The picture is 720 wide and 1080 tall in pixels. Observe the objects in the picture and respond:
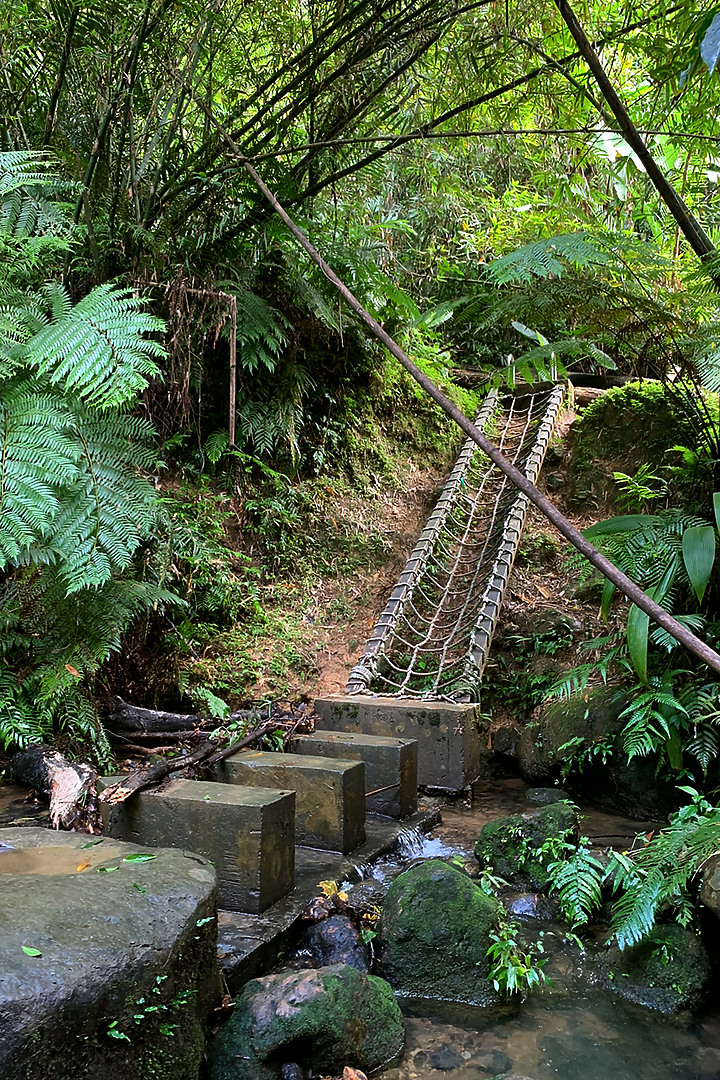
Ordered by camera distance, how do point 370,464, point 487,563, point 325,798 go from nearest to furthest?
point 325,798 → point 487,563 → point 370,464

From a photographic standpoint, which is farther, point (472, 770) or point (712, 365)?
point (472, 770)

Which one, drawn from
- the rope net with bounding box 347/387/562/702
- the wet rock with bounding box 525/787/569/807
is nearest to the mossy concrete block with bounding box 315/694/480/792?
the rope net with bounding box 347/387/562/702

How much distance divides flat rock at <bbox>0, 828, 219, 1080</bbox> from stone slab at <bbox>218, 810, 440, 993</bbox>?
0.79ft

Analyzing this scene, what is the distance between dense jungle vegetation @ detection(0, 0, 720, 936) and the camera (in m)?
2.86

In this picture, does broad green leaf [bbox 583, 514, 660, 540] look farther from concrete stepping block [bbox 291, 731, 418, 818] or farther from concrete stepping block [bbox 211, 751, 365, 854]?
concrete stepping block [bbox 211, 751, 365, 854]

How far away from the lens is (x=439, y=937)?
7.69 ft

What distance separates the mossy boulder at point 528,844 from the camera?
9.57ft

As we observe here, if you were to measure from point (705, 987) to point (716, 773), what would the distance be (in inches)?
51.8

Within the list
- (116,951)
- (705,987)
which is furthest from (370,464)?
(116,951)

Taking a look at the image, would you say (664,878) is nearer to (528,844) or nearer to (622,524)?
(528,844)

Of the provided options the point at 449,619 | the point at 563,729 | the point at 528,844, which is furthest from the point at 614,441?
the point at 528,844

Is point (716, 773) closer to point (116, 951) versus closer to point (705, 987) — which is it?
point (705, 987)

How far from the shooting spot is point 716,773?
3.36m

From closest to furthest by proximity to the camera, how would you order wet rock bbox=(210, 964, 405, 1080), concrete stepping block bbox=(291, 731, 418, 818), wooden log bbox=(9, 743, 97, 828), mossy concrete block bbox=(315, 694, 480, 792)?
wet rock bbox=(210, 964, 405, 1080), wooden log bbox=(9, 743, 97, 828), concrete stepping block bbox=(291, 731, 418, 818), mossy concrete block bbox=(315, 694, 480, 792)
